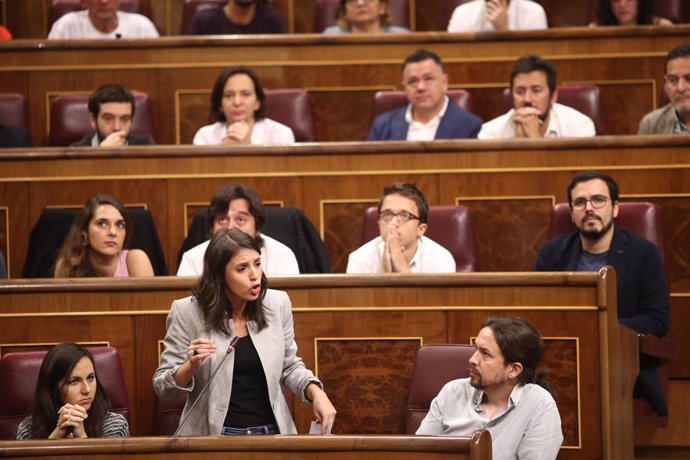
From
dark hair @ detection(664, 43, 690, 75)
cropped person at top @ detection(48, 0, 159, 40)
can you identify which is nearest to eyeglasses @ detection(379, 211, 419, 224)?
dark hair @ detection(664, 43, 690, 75)

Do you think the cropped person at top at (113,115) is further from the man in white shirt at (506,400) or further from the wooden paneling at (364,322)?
the man in white shirt at (506,400)

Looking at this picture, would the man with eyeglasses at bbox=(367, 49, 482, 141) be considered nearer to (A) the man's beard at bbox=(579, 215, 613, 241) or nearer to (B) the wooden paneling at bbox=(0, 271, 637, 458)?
(A) the man's beard at bbox=(579, 215, 613, 241)

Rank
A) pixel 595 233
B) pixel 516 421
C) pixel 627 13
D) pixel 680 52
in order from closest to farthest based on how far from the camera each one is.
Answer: pixel 516 421 < pixel 595 233 < pixel 680 52 < pixel 627 13

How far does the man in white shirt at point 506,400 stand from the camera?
1.86 metres

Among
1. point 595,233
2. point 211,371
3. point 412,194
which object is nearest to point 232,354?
point 211,371

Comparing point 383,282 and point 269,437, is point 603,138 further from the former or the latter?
point 269,437

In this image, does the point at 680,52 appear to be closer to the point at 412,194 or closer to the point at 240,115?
the point at 412,194

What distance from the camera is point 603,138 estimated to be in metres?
2.70

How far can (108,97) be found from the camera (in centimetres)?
297

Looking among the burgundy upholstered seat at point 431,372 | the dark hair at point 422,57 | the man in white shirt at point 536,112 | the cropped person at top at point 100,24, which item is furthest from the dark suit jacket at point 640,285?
the cropped person at top at point 100,24

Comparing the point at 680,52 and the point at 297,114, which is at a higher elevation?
the point at 680,52

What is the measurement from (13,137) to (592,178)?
146 centimetres

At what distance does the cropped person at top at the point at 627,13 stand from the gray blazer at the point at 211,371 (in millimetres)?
1840

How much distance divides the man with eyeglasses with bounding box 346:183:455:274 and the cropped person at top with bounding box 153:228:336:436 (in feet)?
1.73
